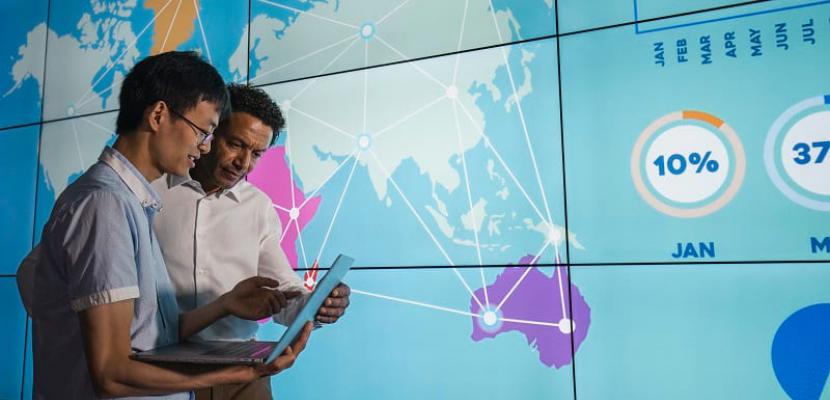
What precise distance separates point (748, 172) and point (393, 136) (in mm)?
1266

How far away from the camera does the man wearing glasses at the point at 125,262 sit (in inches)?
39.0

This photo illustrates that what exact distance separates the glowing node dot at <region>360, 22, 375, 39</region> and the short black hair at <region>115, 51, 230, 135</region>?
1.41 m


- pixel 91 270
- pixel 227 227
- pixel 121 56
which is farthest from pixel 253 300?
pixel 121 56

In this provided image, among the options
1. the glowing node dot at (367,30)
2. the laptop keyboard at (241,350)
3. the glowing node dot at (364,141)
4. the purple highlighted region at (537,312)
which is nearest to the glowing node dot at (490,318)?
the purple highlighted region at (537,312)

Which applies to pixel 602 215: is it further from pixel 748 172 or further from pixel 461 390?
pixel 461 390

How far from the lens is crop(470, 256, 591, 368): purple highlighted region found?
2.12m

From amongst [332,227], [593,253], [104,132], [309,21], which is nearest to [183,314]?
[332,227]

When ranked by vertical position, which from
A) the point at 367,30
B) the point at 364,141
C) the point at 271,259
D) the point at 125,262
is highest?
the point at 367,30

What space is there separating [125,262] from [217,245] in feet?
2.61

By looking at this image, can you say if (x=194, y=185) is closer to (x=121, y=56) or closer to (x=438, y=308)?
(x=438, y=308)

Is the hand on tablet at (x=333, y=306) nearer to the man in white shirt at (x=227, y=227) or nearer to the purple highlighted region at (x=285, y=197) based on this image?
the man in white shirt at (x=227, y=227)

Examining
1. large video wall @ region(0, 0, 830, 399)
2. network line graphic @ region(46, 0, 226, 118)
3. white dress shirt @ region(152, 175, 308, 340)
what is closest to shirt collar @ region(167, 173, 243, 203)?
white dress shirt @ region(152, 175, 308, 340)

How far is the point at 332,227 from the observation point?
2.58 meters

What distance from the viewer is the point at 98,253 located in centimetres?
100
